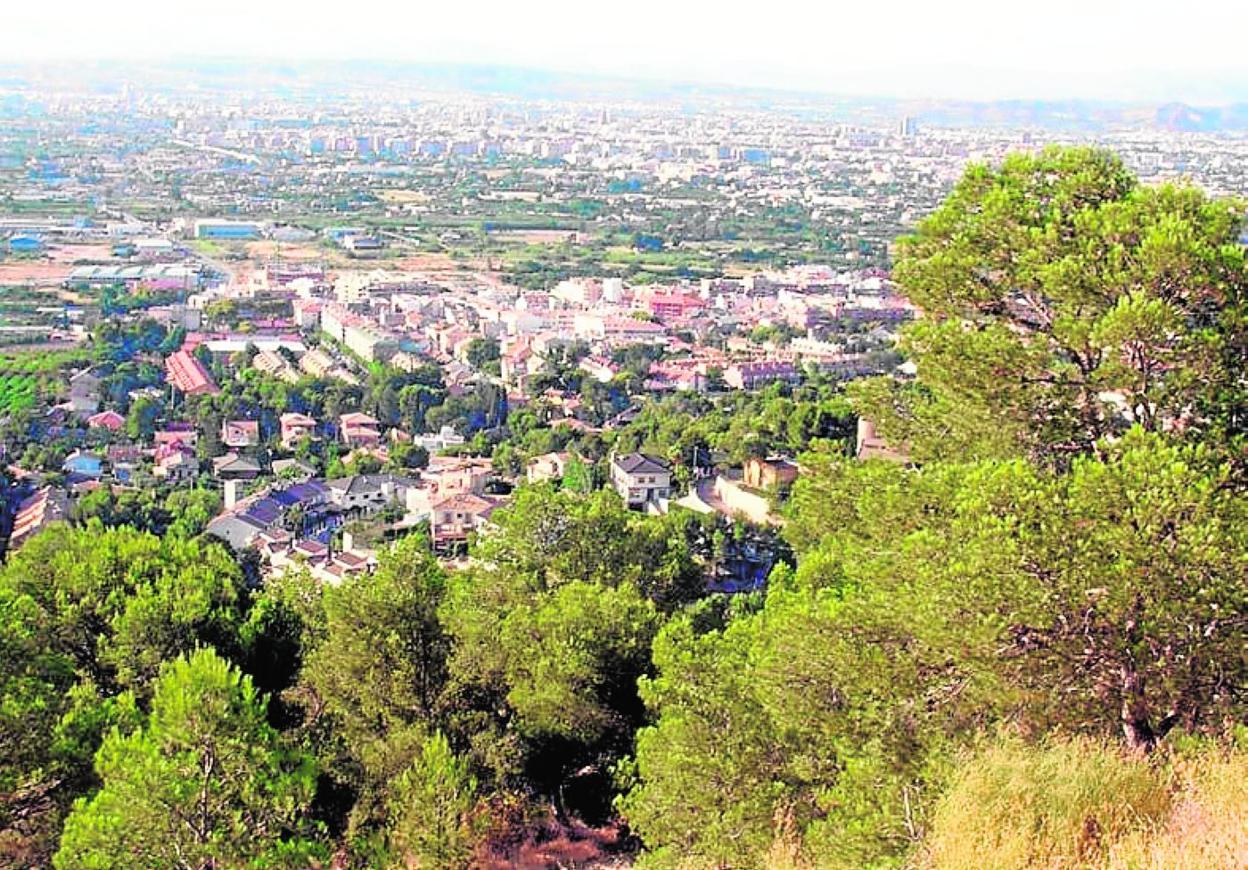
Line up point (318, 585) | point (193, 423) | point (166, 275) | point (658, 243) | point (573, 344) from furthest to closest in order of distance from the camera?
point (658, 243) < point (166, 275) < point (573, 344) < point (193, 423) < point (318, 585)

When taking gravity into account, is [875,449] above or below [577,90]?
above

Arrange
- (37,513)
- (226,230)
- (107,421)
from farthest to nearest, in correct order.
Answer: (226,230) < (107,421) < (37,513)

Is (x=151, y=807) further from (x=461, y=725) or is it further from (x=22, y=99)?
(x=22, y=99)

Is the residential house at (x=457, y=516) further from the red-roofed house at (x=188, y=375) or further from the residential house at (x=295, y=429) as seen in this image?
the red-roofed house at (x=188, y=375)

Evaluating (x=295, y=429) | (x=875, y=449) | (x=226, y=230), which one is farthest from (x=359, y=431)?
(x=226, y=230)

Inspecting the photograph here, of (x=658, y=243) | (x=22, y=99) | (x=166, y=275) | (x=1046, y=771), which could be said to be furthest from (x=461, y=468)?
(x=22, y=99)

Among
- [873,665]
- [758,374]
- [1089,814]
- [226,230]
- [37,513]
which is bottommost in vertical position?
[226,230]

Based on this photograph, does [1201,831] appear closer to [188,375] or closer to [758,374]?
[758,374]
